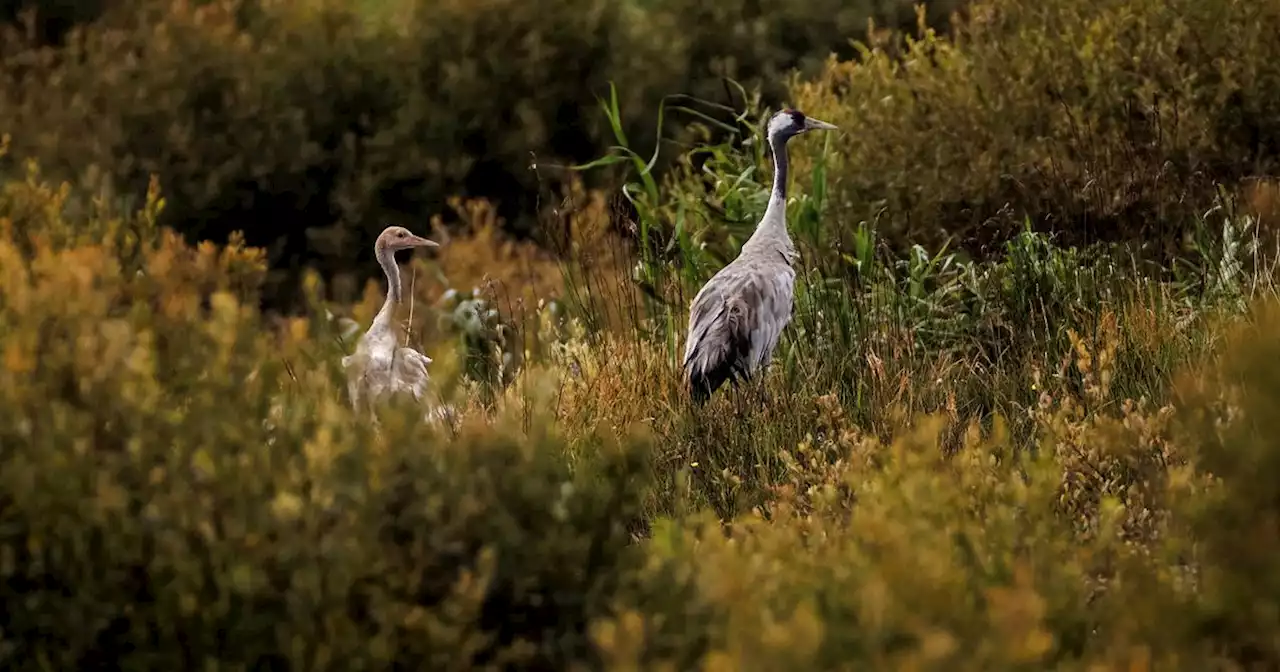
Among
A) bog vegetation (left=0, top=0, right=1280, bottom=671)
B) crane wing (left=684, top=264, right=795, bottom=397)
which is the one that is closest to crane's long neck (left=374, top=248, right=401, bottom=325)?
bog vegetation (left=0, top=0, right=1280, bottom=671)

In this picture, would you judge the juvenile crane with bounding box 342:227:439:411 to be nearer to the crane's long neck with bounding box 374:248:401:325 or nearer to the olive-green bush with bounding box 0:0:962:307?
the crane's long neck with bounding box 374:248:401:325

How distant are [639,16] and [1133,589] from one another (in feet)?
32.5

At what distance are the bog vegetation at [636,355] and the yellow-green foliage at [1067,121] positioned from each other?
3 centimetres

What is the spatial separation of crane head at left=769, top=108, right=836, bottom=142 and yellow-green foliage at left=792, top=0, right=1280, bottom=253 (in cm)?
66

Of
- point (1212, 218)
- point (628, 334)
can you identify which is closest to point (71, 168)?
point (628, 334)

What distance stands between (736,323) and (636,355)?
47 cm

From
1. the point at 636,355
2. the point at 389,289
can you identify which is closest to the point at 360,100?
the point at 389,289

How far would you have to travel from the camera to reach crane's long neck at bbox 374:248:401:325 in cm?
635

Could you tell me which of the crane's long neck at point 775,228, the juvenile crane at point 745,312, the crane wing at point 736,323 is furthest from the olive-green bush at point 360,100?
the crane wing at point 736,323

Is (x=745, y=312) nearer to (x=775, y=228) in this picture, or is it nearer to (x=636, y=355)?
(x=636, y=355)

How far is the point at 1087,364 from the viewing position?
5016 millimetres

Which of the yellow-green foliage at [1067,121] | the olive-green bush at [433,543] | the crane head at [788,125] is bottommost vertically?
the yellow-green foliage at [1067,121]

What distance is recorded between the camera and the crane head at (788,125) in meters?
7.32

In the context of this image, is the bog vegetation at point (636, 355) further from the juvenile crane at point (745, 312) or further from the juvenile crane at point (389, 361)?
the juvenile crane at point (389, 361)
